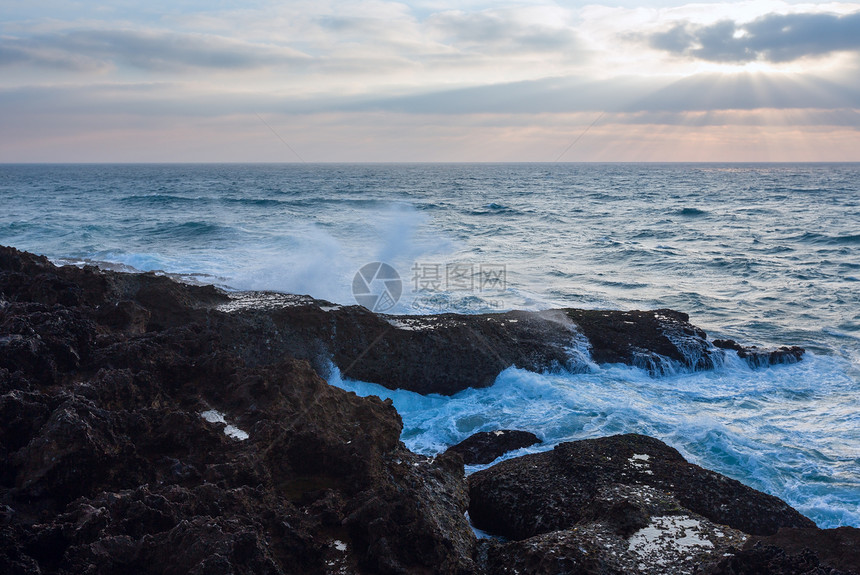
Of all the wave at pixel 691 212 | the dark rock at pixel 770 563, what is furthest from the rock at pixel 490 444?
the wave at pixel 691 212

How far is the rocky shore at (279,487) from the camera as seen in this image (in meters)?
3.51

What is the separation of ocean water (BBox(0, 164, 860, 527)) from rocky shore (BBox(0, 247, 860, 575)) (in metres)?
1.87

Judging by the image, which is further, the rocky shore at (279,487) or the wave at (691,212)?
the wave at (691,212)

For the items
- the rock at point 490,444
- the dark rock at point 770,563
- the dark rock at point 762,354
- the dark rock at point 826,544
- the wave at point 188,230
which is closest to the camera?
the dark rock at point 770,563

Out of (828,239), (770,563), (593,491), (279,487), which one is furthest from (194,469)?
(828,239)

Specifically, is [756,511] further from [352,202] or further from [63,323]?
[352,202]

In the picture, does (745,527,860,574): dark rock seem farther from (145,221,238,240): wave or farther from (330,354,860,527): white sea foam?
(145,221,238,240): wave

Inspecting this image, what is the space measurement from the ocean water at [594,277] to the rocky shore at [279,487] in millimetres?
1870

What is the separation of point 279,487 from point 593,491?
2.85 metres

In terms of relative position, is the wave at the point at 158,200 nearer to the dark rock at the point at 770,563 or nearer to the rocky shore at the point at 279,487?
the rocky shore at the point at 279,487

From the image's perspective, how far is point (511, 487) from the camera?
18.9 feet

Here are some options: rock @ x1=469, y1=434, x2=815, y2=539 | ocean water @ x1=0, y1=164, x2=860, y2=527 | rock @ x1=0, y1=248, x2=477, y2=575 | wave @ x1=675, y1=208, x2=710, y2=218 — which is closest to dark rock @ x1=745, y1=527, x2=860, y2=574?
rock @ x1=469, y1=434, x2=815, y2=539

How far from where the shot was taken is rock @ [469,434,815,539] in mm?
5301

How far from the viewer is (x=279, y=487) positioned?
14.6 feet
